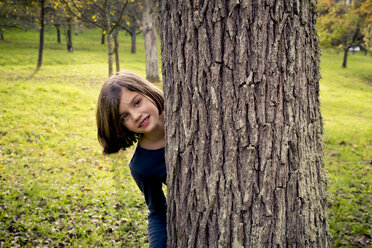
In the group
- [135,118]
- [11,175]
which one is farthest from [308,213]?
[11,175]

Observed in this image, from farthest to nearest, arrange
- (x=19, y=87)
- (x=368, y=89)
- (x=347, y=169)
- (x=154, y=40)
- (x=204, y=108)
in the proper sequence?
(x=368, y=89), (x=154, y=40), (x=19, y=87), (x=347, y=169), (x=204, y=108)

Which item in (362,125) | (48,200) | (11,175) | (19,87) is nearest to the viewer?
(48,200)

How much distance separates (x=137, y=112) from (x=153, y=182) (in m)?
0.59

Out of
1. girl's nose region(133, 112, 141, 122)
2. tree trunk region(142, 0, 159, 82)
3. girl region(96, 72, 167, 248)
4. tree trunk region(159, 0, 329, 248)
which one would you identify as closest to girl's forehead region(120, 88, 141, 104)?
girl region(96, 72, 167, 248)

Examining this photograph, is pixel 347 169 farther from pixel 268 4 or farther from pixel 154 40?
pixel 154 40

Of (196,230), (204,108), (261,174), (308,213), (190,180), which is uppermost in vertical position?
(204,108)

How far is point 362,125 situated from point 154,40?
1066 centimetres

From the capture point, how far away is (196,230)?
5.17ft

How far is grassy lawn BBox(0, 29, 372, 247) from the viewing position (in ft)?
12.0

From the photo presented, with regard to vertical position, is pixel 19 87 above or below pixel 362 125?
above

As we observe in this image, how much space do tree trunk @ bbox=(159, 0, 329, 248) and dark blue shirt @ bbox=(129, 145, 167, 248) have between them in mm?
618

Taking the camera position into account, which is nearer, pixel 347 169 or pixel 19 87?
pixel 347 169

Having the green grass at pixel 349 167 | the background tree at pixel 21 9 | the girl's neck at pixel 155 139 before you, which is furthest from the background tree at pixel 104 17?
the green grass at pixel 349 167

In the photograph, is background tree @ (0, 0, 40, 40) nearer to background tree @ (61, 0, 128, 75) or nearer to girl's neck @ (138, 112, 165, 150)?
background tree @ (61, 0, 128, 75)
